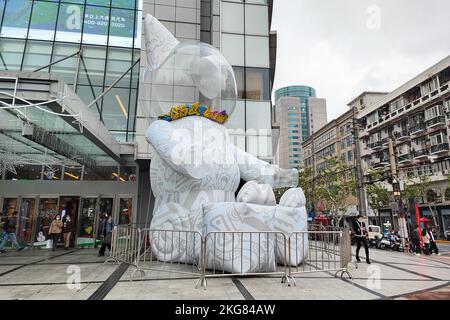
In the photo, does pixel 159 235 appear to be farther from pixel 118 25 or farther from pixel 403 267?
pixel 118 25

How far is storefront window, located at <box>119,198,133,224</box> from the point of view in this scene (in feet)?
44.2

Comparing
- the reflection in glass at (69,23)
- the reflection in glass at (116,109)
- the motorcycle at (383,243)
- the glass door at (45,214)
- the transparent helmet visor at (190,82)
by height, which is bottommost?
the motorcycle at (383,243)

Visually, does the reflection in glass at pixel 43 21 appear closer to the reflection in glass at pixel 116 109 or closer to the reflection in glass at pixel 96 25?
the reflection in glass at pixel 96 25

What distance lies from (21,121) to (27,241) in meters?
7.07

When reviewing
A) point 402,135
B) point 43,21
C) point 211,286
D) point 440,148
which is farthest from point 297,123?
point 211,286

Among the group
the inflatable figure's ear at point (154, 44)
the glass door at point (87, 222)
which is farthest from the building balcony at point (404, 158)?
the inflatable figure's ear at point (154, 44)

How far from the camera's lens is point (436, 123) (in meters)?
27.6

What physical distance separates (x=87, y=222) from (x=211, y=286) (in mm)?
9658

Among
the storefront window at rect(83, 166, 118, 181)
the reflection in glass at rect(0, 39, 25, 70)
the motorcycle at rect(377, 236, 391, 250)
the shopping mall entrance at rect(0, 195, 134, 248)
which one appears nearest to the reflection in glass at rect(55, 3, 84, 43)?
the reflection in glass at rect(0, 39, 25, 70)

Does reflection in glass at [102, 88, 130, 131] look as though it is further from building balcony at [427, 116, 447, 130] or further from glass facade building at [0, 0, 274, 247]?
building balcony at [427, 116, 447, 130]

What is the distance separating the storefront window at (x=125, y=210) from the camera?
13.5 meters

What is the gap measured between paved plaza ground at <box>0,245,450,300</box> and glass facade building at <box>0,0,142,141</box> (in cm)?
1009

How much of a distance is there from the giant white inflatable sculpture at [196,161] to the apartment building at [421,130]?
20.2 m
